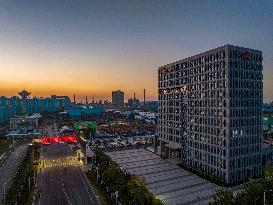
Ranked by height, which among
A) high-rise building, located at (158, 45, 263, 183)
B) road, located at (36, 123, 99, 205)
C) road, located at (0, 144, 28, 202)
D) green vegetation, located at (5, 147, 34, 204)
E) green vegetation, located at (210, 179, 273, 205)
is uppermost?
high-rise building, located at (158, 45, 263, 183)

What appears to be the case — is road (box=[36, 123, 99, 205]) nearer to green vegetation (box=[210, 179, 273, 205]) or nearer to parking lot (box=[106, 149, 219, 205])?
parking lot (box=[106, 149, 219, 205])

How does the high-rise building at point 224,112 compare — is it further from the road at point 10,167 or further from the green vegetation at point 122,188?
the road at point 10,167

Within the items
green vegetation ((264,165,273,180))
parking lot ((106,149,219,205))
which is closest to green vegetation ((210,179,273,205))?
parking lot ((106,149,219,205))

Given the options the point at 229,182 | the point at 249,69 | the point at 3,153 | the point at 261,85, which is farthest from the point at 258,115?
the point at 3,153

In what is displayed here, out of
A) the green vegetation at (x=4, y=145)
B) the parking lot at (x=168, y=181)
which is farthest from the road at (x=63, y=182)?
the green vegetation at (x=4, y=145)

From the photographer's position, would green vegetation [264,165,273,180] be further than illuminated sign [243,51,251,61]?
No
